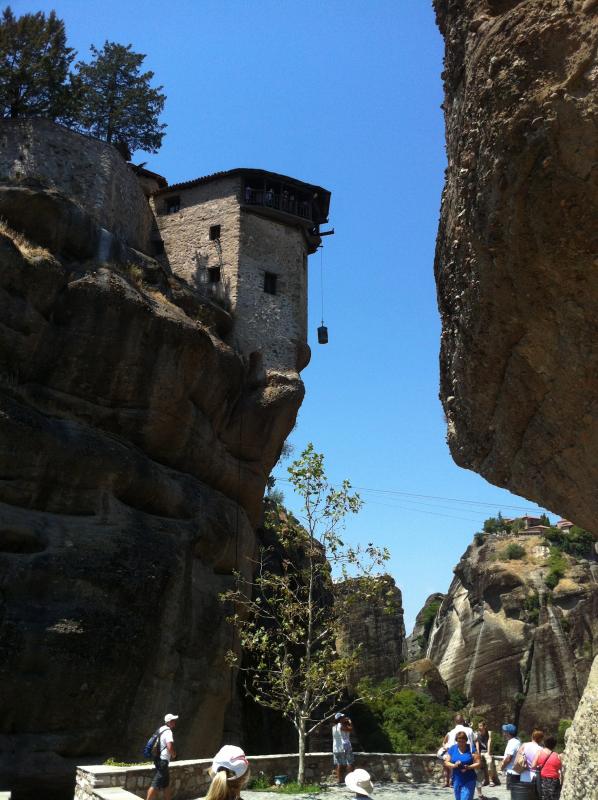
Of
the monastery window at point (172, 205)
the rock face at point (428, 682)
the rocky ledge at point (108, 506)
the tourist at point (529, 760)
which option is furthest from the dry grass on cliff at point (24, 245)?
the rock face at point (428, 682)

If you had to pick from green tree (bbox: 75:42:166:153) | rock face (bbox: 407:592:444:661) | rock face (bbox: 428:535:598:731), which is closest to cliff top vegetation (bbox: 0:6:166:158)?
green tree (bbox: 75:42:166:153)

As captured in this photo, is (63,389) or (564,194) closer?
(564,194)

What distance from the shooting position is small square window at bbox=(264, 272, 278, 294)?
3017 cm

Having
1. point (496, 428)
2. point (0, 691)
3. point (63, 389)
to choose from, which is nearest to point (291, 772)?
point (0, 691)

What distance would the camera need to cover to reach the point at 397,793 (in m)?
16.8

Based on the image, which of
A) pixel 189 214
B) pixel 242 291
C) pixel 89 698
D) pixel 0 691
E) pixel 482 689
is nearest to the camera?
pixel 0 691

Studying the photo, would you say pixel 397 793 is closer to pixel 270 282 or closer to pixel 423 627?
Result: pixel 270 282

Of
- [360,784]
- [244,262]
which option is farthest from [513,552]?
[360,784]

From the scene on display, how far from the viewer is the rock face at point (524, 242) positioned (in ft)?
14.9

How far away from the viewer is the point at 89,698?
17.8 m

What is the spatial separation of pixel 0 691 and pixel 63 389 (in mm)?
8071

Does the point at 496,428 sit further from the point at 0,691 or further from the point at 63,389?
the point at 63,389

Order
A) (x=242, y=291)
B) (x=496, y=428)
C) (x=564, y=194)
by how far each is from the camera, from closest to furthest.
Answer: (x=564, y=194) → (x=496, y=428) → (x=242, y=291)

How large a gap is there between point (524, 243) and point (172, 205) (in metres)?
29.5
